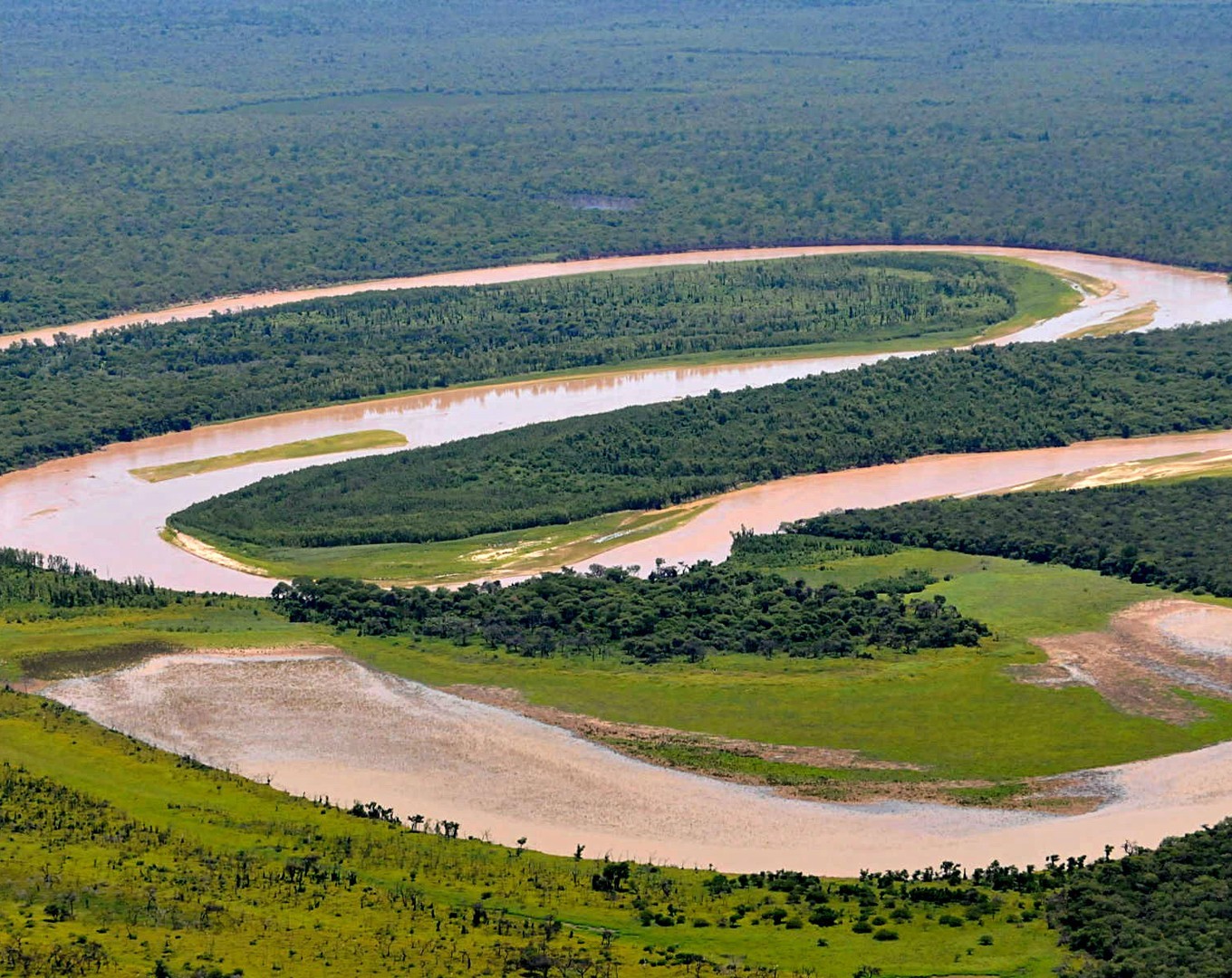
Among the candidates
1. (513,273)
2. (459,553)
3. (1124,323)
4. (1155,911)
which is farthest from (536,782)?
(513,273)

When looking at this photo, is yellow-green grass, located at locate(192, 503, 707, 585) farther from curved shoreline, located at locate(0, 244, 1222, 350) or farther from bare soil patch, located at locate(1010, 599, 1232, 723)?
curved shoreline, located at locate(0, 244, 1222, 350)

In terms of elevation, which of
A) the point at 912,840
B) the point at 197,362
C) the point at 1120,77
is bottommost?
the point at 912,840

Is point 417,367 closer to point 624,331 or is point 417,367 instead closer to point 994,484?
point 624,331

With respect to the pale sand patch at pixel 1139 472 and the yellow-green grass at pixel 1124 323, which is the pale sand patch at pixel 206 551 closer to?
the pale sand patch at pixel 1139 472

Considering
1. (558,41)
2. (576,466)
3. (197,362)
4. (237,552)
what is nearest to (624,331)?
(197,362)

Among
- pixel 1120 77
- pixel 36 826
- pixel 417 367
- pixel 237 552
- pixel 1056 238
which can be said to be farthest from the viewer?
pixel 1120 77

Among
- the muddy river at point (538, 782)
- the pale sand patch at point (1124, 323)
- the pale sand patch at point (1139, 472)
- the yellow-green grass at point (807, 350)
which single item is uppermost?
the pale sand patch at point (1124, 323)

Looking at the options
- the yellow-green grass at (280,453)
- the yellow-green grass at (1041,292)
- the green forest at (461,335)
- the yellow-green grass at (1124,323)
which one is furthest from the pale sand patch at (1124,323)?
the yellow-green grass at (280,453)
